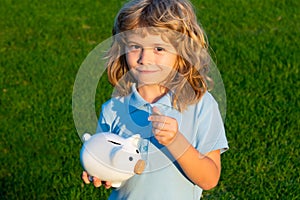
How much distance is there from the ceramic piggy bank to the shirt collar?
17 centimetres

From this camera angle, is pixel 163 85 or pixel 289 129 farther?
pixel 289 129

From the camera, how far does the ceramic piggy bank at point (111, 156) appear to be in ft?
6.84

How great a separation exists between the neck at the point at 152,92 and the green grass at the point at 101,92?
6.02 ft

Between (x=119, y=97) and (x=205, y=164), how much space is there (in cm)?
41

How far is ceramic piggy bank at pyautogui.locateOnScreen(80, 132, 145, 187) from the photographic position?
6.84 ft

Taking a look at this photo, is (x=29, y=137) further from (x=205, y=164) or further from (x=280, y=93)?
(x=205, y=164)

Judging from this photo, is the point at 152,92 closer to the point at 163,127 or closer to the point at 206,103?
the point at 206,103

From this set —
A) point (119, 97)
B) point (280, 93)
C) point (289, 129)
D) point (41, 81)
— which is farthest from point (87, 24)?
point (119, 97)

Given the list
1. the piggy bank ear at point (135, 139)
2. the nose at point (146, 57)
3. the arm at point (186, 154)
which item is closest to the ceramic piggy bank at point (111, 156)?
the piggy bank ear at point (135, 139)

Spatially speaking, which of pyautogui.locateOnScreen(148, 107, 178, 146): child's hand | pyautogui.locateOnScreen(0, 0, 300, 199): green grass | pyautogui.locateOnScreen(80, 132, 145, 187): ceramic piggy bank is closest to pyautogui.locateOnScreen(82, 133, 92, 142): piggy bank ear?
pyautogui.locateOnScreen(80, 132, 145, 187): ceramic piggy bank

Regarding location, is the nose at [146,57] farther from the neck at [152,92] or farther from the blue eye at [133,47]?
the neck at [152,92]

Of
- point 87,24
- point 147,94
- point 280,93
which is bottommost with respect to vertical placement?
point 87,24

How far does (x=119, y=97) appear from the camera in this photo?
2412mm

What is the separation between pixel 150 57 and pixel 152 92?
0.19 meters
